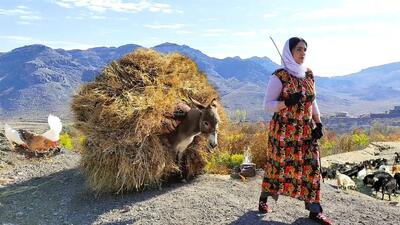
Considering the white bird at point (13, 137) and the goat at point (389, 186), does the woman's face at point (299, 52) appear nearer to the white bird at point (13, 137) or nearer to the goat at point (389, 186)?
the goat at point (389, 186)

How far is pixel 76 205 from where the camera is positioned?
770 centimetres

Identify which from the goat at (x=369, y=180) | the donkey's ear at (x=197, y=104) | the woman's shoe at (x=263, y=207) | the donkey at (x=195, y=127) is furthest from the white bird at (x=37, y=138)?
the goat at (x=369, y=180)

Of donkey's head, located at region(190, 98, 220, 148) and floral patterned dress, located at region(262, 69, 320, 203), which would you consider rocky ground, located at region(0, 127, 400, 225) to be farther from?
donkey's head, located at region(190, 98, 220, 148)

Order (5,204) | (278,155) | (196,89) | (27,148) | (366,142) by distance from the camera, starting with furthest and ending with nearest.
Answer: (366,142)
(27,148)
(196,89)
(5,204)
(278,155)

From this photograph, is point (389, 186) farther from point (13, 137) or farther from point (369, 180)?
point (13, 137)

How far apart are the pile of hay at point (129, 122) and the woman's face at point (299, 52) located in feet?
8.46

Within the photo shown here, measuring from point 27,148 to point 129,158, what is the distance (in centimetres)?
570

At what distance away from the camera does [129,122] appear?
7.43 meters

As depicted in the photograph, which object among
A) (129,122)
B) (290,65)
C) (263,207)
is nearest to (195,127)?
(129,122)

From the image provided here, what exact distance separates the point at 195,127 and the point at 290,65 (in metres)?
2.25

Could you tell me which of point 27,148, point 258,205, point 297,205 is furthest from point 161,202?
point 27,148

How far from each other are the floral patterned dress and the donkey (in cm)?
148

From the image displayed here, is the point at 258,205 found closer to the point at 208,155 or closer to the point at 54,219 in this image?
the point at 208,155

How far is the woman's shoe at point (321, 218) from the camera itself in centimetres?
594
